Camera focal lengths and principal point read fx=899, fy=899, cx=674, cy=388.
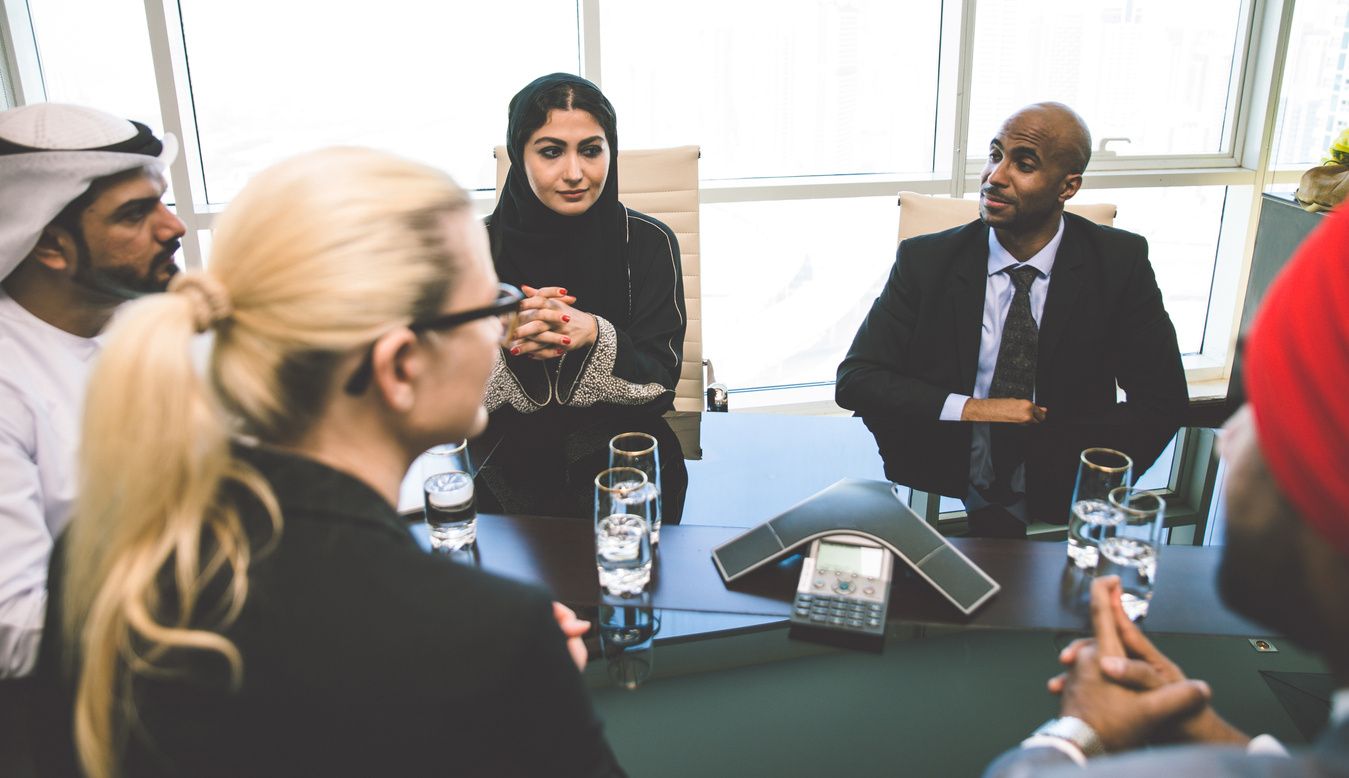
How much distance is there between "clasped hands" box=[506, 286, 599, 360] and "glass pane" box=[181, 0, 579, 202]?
5.47ft

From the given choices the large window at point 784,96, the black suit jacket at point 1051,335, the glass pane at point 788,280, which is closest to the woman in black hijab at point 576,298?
the black suit jacket at point 1051,335

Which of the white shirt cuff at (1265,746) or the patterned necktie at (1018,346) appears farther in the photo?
the patterned necktie at (1018,346)

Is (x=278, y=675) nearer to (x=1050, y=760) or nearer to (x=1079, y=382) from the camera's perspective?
(x=1050, y=760)

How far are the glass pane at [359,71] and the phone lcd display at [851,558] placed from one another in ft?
8.85

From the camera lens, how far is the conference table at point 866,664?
3.67 feet

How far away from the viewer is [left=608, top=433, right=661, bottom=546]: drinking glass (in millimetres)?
1475

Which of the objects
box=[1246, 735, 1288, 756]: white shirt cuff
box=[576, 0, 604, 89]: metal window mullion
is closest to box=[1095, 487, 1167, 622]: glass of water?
box=[1246, 735, 1288, 756]: white shirt cuff

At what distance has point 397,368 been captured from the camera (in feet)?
3.02

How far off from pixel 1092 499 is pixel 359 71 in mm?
3207

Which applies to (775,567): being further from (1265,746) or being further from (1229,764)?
(1229,764)

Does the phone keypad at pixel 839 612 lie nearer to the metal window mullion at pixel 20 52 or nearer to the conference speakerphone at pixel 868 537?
the conference speakerphone at pixel 868 537

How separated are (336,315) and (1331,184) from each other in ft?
12.3

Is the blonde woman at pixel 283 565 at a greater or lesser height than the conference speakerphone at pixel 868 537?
greater

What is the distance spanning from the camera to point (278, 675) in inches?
28.7
